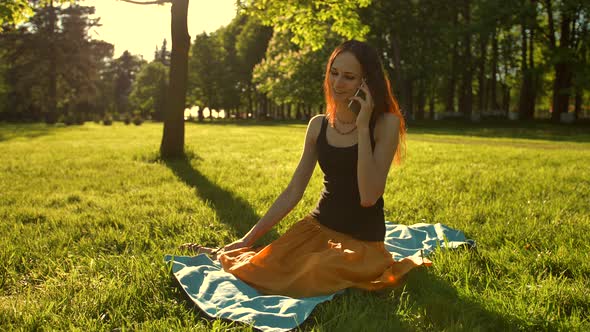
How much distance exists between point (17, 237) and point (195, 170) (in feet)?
17.4

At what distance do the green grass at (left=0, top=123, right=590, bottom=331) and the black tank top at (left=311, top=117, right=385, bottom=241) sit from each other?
0.55 m

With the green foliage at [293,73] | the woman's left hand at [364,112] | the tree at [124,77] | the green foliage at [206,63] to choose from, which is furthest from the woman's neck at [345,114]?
the tree at [124,77]

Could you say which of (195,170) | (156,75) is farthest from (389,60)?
(156,75)

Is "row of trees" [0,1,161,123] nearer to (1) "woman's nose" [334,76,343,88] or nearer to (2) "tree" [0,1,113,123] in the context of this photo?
(2) "tree" [0,1,113,123]

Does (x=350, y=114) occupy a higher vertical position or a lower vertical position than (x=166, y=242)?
higher

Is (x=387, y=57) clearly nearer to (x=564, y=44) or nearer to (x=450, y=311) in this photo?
(x=564, y=44)

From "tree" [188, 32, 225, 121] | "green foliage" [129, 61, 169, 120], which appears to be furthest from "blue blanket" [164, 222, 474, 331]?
"green foliage" [129, 61, 169, 120]

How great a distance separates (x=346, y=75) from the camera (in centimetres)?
352

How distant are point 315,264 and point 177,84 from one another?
372 inches

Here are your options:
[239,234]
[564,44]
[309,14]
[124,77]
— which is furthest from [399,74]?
[124,77]

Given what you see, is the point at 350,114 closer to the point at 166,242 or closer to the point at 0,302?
the point at 166,242

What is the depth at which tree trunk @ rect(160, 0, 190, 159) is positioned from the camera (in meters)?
11.2

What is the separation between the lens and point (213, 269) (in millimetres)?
3654

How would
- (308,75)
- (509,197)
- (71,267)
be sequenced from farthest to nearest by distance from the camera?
(308,75), (509,197), (71,267)
